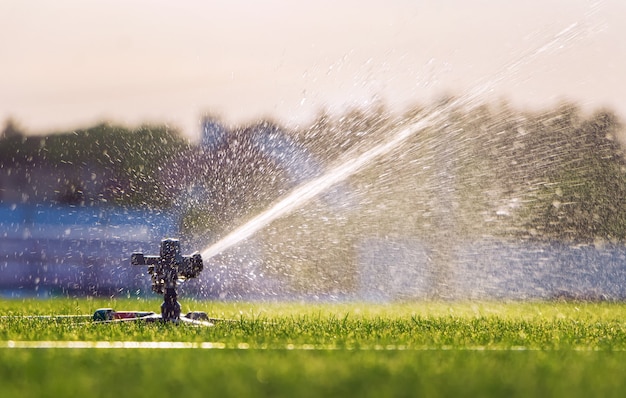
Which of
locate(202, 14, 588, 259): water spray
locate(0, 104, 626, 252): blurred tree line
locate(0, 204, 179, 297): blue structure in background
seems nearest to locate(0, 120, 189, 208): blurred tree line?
locate(0, 104, 626, 252): blurred tree line

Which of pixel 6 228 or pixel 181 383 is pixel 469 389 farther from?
pixel 6 228

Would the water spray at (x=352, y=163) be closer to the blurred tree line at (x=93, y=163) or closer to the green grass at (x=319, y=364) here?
the green grass at (x=319, y=364)

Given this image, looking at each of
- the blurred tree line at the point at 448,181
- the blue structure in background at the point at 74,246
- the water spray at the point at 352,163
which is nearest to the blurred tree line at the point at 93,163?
the blurred tree line at the point at 448,181

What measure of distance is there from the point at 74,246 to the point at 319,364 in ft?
61.9

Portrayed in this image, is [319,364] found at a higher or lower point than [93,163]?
lower

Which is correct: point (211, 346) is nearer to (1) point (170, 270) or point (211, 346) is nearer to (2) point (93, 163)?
(1) point (170, 270)

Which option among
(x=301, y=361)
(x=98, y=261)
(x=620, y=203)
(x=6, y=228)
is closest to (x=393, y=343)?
(x=301, y=361)

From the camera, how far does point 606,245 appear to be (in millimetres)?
24188

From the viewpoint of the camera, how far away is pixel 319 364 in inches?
168

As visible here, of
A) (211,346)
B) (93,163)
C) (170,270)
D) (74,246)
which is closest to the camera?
(211,346)

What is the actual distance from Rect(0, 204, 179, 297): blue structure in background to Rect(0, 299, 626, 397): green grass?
12.7 metres

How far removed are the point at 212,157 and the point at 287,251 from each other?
299 inches

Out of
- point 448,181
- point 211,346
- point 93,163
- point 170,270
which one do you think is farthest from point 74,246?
point 211,346

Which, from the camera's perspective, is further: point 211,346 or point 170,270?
point 170,270
